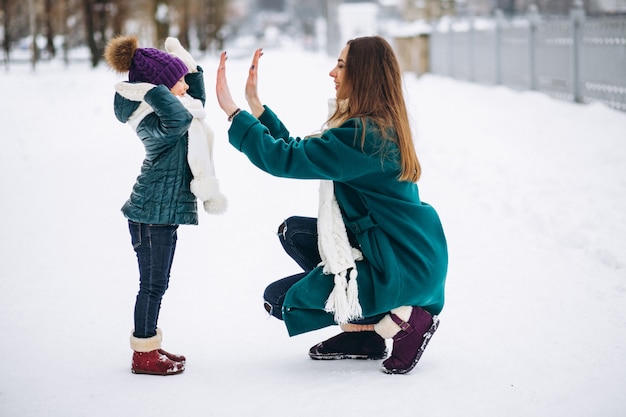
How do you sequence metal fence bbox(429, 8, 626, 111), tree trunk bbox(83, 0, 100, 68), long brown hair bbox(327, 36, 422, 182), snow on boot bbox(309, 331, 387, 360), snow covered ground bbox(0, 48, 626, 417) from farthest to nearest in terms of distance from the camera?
tree trunk bbox(83, 0, 100, 68) → metal fence bbox(429, 8, 626, 111) → snow on boot bbox(309, 331, 387, 360) → long brown hair bbox(327, 36, 422, 182) → snow covered ground bbox(0, 48, 626, 417)

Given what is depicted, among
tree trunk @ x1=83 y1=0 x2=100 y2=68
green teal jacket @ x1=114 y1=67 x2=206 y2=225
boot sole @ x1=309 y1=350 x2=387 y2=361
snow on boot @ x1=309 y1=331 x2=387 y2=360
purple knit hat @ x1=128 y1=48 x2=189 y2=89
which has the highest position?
tree trunk @ x1=83 y1=0 x2=100 y2=68

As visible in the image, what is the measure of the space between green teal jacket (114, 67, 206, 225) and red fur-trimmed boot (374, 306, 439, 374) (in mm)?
1011

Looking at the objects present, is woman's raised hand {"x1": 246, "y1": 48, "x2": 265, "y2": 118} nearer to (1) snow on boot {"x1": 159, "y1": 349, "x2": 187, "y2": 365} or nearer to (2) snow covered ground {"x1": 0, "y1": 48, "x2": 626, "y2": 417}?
(2) snow covered ground {"x1": 0, "y1": 48, "x2": 626, "y2": 417}

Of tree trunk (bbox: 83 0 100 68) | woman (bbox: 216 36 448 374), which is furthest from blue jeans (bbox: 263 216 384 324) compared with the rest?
tree trunk (bbox: 83 0 100 68)

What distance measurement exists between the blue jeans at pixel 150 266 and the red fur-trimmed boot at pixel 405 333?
3.32 feet

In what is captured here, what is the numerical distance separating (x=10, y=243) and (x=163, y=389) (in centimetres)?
Answer: 357

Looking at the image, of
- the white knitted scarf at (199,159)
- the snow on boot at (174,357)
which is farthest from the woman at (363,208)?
the snow on boot at (174,357)

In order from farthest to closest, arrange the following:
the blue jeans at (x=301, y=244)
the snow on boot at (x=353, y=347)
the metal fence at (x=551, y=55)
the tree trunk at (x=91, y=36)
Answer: the tree trunk at (x=91, y=36) < the metal fence at (x=551, y=55) < the snow on boot at (x=353, y=347) < the blue jeans at (x=301, y=244)

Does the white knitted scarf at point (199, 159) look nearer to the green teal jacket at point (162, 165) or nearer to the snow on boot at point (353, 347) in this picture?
the green teal jacket at point (162, 165)

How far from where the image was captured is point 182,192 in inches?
149

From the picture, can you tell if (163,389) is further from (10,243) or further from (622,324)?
(10,243)

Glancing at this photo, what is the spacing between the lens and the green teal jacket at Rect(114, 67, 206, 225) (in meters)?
3.60

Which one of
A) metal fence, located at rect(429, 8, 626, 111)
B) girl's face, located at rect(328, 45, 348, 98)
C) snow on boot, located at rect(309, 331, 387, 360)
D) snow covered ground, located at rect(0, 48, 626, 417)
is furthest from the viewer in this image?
metal fence, located at rect(429, 8, 626, 111)

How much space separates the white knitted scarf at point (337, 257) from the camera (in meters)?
3.57
